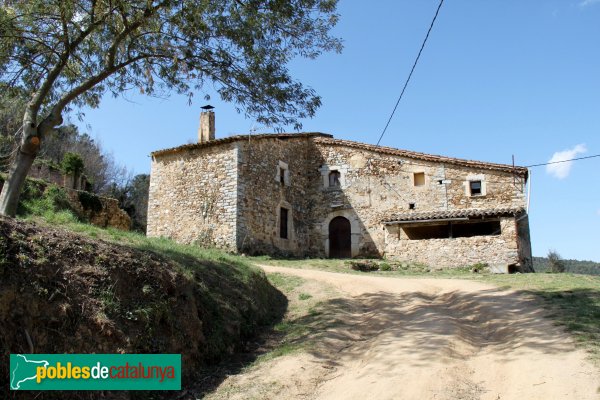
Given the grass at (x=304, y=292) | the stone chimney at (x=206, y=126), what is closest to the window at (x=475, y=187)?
the grass at (x=304, y=292)

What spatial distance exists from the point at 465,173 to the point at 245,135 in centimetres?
975

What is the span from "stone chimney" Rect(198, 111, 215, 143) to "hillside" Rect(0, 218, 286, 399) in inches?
558

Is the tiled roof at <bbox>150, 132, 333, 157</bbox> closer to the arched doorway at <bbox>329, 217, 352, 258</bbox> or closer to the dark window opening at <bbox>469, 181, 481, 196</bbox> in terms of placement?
the arched doorway at <bbox>329, 217, 352, 258</bbox>

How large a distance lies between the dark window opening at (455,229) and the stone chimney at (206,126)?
957cm

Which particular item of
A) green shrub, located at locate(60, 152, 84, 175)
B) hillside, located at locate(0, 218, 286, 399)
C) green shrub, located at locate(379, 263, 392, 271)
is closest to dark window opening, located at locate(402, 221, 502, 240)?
green shrub, located at locate(379, 263, 392, 271)

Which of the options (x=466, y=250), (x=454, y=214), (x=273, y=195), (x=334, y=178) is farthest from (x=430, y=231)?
(x=273, y=195)

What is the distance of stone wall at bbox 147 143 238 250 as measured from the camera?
20.3m

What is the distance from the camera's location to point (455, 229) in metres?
23.1

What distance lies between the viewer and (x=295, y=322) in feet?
33.7

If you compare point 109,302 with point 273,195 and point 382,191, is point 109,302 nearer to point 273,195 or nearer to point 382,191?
point 273,195

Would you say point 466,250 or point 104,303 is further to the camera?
point 466,250

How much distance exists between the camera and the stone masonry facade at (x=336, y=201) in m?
20.2

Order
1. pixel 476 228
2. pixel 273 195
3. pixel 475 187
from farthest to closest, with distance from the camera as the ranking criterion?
pixel 476 228
pixel 475 187
pixel 273 195

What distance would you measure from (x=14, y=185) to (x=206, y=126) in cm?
1497
